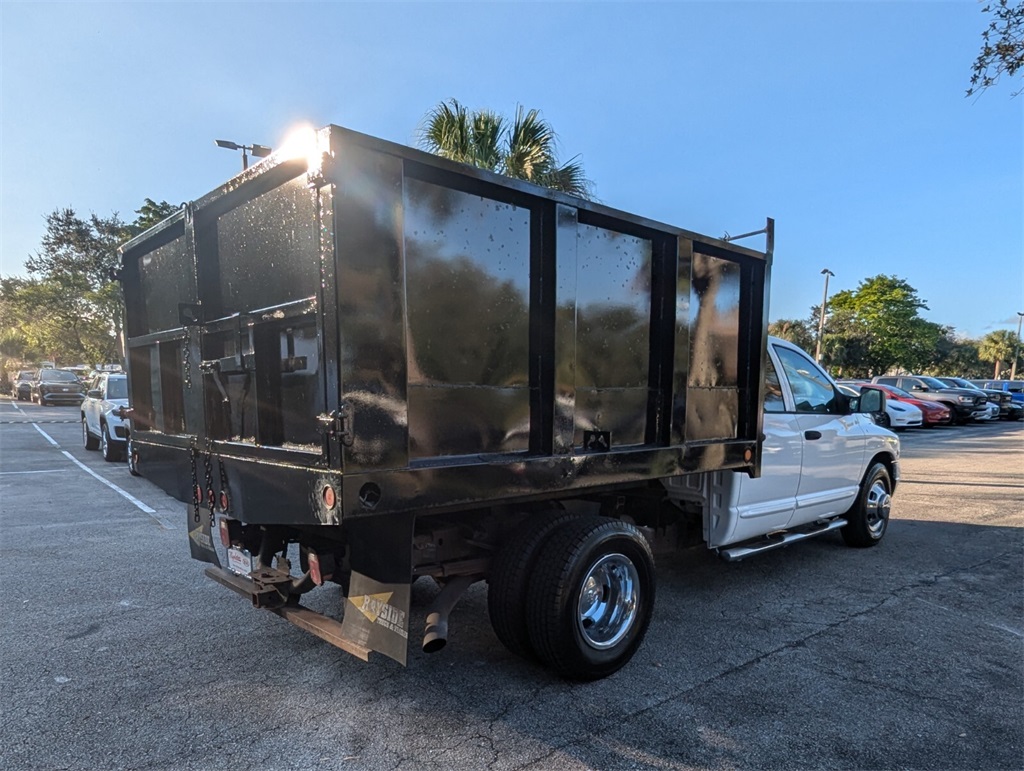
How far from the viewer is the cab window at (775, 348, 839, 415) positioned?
5.29 metres

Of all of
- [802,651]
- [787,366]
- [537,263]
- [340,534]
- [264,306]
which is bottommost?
[802,651]

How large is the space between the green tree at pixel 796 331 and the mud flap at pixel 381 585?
59382mm

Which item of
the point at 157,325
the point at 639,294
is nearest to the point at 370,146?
the point at 639,294

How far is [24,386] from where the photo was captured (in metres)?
34.2

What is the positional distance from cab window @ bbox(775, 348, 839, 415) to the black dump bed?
1.38m

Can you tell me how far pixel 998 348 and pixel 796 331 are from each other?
1128 inches

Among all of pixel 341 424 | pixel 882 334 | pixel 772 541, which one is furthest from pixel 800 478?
pixel 882 334

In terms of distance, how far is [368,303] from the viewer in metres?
2.50

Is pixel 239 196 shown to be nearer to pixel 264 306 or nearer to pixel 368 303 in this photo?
pixel 264 306

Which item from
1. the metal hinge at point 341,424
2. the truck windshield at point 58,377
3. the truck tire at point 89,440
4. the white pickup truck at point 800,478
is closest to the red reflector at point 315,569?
the metal hinge at point 341,424

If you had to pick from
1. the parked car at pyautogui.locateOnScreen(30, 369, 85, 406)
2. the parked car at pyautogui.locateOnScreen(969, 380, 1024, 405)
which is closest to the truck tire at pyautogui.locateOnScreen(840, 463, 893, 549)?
the parked car at pyautogui.locateOnScreen(969, 380, 1024, 405)

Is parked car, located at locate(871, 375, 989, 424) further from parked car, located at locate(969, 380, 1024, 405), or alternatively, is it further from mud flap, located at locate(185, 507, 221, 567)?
mud flap, located at locate(185, 507, 221, 567)

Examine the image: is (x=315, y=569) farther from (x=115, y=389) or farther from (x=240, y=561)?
(x=115, y=389)

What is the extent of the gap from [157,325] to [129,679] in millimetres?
2222
